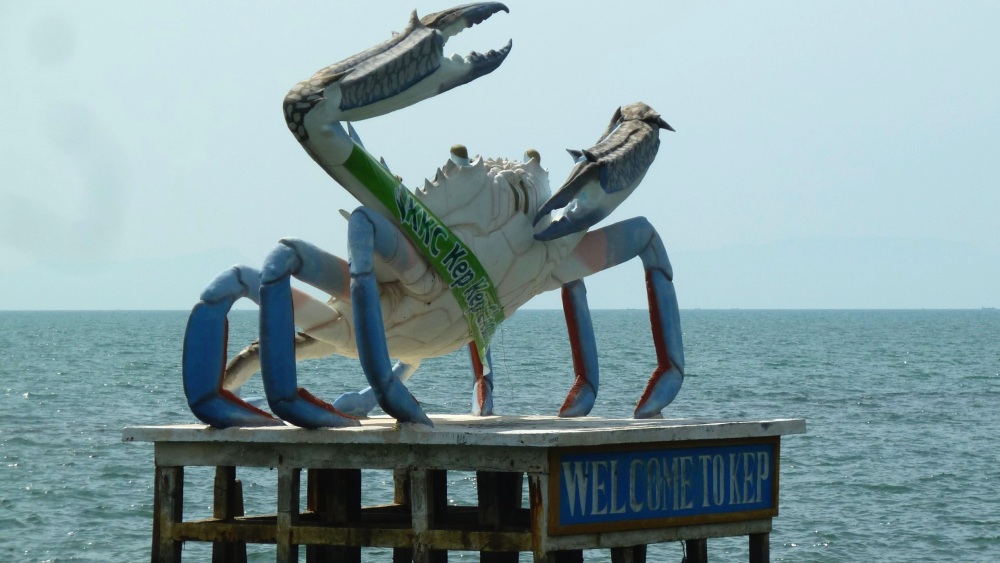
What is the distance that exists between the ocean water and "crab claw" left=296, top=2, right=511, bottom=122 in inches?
325

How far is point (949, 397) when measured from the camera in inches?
1678

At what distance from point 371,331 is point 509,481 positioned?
1.76m

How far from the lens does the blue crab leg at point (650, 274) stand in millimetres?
12195

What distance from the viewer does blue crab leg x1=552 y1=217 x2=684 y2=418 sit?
12195mm

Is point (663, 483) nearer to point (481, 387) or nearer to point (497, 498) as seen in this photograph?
point (497, 498)

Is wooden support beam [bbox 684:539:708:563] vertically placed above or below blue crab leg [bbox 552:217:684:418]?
below

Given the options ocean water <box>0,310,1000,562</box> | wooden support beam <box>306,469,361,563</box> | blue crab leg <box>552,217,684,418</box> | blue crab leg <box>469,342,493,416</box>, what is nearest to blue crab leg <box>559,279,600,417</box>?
blue crab leg <box>552,217,684,418</box>

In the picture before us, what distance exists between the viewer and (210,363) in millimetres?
10680

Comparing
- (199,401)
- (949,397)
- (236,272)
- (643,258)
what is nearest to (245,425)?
(199,401)

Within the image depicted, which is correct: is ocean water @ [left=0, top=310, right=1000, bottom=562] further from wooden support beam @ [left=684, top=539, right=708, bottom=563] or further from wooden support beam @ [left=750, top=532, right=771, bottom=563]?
wooden support beam @ [left=750, top=532, right=771, bottom=563]

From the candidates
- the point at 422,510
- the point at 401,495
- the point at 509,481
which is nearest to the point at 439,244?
the point at 509,481

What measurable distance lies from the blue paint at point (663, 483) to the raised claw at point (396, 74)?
8.36 ft

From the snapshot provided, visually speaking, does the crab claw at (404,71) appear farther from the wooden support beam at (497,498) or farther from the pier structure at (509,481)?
the wooden support beam at (497,498)

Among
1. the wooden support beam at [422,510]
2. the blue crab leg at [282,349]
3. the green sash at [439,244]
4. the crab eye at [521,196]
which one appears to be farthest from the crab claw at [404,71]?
the wooden support beam at [422,510]
